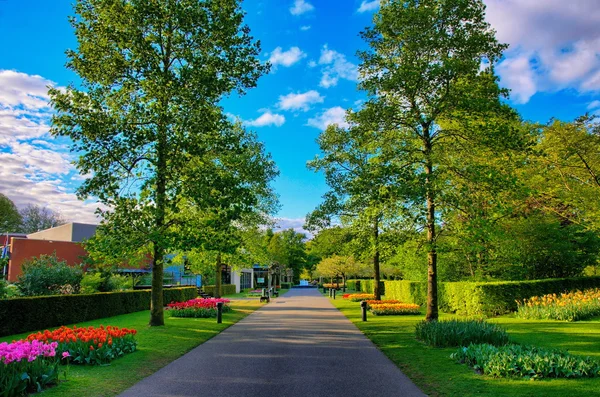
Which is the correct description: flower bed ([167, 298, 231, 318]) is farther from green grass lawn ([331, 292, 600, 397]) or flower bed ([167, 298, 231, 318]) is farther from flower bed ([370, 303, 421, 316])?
flower bed ([370, 303, 421, 316])

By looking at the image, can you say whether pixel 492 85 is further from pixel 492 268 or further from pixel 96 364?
pixel 96 364

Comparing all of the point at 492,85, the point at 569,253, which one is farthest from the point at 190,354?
the point at 569,253

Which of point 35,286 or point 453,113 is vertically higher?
point 453,113

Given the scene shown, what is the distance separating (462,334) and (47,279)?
52.4 feet

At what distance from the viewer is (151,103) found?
13.0 metres

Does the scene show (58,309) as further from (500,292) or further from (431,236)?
(500,292)

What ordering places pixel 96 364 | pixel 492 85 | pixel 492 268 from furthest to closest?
pixel 492 268 → pixel 492 85 → pixel 96 364

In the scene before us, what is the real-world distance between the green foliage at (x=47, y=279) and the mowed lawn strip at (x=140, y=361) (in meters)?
2.99

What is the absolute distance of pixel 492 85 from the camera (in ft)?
43.4

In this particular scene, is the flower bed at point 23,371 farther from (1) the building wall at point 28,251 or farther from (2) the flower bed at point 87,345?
(1) the building wall at point 28,251

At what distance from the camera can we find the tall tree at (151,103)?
41.7 feet

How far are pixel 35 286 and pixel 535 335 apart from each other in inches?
704

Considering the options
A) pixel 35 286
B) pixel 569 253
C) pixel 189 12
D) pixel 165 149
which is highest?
pixel 189 12

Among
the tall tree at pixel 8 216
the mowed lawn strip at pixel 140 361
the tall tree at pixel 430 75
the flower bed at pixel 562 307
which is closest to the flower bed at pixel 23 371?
the mowed lawn strip at pixel 140 361
